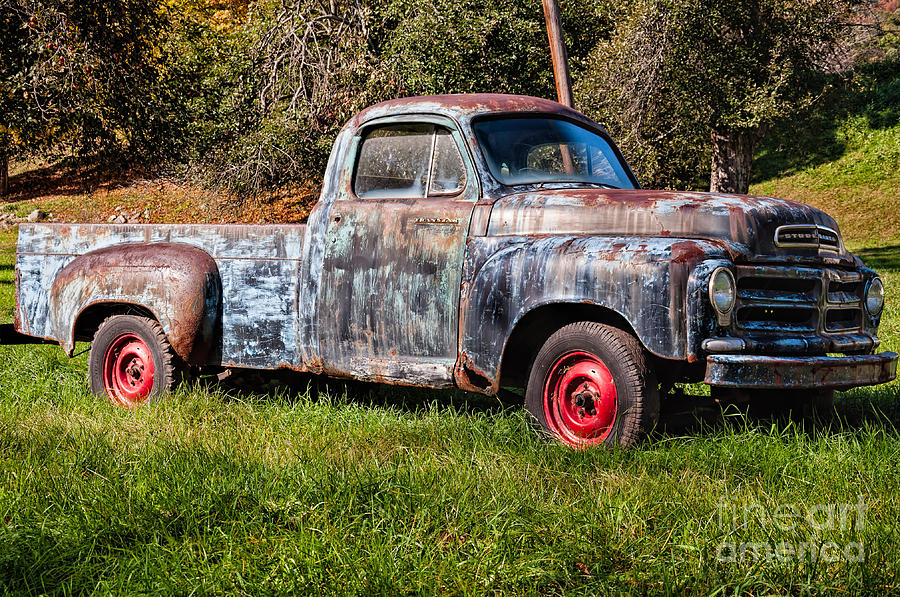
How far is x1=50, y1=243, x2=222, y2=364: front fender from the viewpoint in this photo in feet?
18.2

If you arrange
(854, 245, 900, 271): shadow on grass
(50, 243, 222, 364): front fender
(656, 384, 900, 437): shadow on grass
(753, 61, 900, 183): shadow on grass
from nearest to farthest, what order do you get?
(656, 384, 900, 437): shadow on grass
(50, 243, 222, 364): front fender
(854, 245, 900, 271): shadow on grass
(753, 61, 900, 183): shadow on grass

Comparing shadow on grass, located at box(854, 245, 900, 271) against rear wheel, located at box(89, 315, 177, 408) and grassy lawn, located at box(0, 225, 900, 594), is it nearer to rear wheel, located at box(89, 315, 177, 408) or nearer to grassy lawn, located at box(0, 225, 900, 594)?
grassy lawn, located at box(0, 225, 900, 594)

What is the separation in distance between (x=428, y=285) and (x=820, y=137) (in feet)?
90.9

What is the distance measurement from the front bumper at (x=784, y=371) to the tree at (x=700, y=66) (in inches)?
439

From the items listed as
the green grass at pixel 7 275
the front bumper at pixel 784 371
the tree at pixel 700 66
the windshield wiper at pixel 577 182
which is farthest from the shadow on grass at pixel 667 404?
the tree at pixel 700 66

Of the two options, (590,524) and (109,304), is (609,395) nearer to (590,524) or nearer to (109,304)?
(590,524)

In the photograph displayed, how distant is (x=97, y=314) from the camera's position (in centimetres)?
624

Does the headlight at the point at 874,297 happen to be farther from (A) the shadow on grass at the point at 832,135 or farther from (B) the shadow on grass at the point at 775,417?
(A) the shadow on grass at the point at 832,135

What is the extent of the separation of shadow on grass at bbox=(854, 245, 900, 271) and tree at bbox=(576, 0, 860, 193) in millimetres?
4263

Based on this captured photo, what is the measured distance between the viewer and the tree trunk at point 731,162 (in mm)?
17469

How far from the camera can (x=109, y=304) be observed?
605 cm

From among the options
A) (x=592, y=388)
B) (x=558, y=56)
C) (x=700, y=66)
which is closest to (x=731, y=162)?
(x=700, y=66)

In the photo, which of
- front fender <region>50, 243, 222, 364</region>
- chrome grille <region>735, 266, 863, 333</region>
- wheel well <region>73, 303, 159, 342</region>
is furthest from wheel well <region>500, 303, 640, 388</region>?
wheel well <region>73, 303, 159, 342</region>

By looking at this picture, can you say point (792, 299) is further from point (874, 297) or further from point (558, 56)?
point (558, 56)
